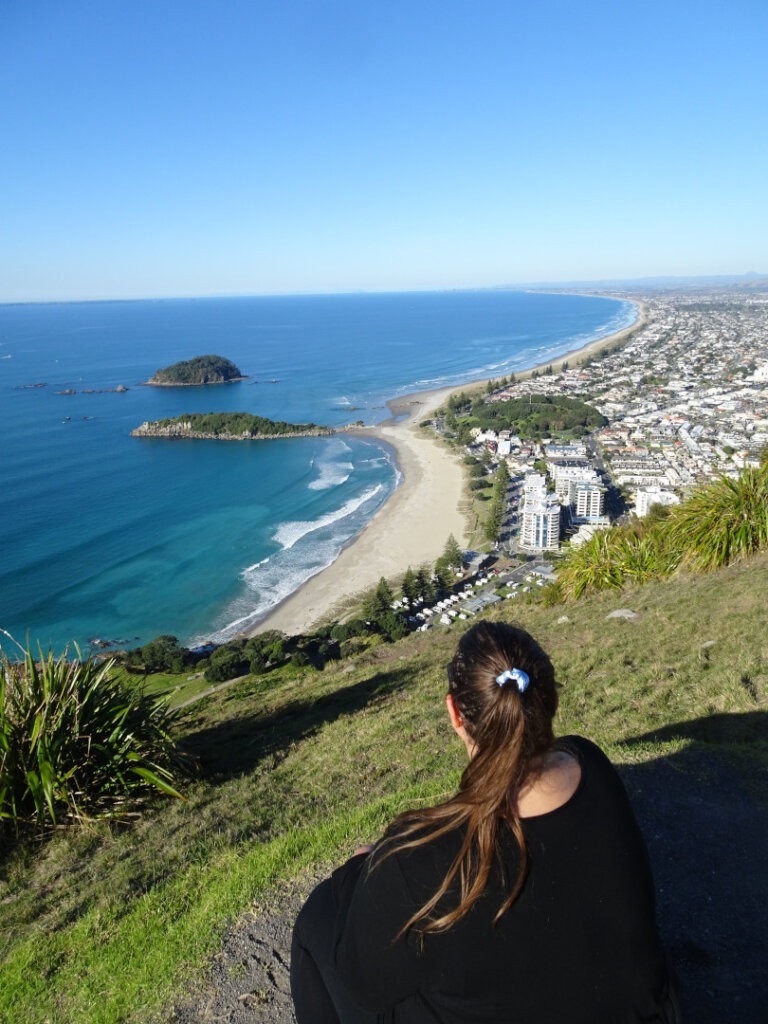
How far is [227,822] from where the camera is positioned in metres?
4.57

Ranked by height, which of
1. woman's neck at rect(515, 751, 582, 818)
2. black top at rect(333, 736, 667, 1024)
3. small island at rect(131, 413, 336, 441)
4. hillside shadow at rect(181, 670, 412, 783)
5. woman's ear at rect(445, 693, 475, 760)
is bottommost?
small island at rect(131, 413, 336, 441)

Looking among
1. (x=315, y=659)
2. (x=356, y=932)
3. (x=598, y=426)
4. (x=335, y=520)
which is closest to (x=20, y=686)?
(x=356, y=932)

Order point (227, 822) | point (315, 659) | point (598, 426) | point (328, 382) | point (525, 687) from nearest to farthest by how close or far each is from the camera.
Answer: point (525, 687)
point (227, 822)
point (315, 659)
point (598, 426)
point (328, 382)

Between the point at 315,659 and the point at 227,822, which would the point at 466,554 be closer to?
the point at 315,659

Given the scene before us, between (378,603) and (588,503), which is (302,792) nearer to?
(378,603)

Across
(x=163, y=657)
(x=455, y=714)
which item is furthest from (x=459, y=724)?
(x=163, y=657)

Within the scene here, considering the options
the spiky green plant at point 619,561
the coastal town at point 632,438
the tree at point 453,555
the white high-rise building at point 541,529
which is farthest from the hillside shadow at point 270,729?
the white high-rise building at point 541,529

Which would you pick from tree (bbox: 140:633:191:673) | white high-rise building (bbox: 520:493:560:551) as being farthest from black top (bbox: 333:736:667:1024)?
white high-rise building (bbox: 520:493:560:551)

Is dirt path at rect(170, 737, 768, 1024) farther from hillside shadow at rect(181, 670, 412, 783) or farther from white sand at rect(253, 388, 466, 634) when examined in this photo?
white sand at rect(253, 388, 466, 634)

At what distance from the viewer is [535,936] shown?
146 centimetres

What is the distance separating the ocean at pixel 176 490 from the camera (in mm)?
24125

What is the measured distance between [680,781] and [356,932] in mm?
2899

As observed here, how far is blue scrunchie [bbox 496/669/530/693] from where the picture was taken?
149 centimetres

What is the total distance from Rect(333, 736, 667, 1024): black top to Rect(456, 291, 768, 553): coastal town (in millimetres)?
10258
